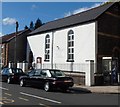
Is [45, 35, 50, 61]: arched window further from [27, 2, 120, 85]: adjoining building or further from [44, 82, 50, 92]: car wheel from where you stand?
[44, 82, 50, 92]: car wheel

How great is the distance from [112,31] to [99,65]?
565 cm

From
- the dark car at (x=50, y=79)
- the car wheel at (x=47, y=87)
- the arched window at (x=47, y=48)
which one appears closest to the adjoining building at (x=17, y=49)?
the arched window at (x=47, y=48)

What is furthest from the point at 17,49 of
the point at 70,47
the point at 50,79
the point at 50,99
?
the point at 50,99

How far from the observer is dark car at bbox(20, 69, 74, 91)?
60.1 feet

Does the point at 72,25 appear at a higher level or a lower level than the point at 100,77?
higher

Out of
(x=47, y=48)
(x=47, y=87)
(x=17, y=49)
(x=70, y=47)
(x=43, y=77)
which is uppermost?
(x=17, y=49)

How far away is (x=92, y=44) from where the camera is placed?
2906cm

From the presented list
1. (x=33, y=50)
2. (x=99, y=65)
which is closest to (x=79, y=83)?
(x=99, y=65)

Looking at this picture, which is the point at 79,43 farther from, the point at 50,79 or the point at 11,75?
the point at 50,79

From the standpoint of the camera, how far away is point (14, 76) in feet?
82.1

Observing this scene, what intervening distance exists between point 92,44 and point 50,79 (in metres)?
11.6

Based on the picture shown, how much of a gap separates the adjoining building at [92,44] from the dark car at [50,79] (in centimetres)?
546

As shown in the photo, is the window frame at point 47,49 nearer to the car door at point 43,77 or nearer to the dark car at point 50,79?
the dark car at point 50,79

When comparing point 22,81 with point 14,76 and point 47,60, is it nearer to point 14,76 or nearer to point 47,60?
point 14,76
